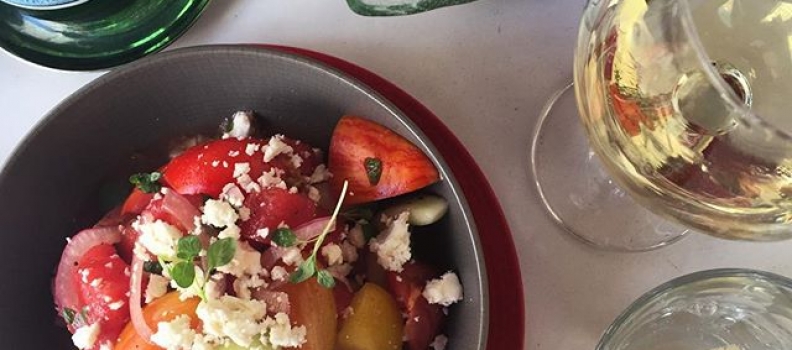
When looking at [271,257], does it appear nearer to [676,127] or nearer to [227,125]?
[227,125]

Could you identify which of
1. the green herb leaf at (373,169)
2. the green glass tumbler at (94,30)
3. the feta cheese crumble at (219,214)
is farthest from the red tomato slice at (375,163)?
the green glass tumbler at (94,30)

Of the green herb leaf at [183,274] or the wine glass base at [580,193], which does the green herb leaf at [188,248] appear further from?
the wine glass base at [580,193]

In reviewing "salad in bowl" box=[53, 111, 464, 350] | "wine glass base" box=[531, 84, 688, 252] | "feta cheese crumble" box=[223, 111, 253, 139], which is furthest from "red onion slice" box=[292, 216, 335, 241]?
"wine glass base" box=[531, 84, 688, 252]

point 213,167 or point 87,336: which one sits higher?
point 213,167

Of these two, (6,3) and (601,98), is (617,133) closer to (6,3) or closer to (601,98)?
(601,98)

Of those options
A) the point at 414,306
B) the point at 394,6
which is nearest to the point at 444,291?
the point at 414,306

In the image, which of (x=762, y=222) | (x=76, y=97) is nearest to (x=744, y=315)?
(x=762, y=222)
